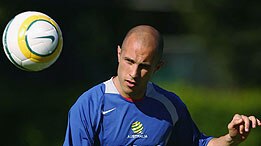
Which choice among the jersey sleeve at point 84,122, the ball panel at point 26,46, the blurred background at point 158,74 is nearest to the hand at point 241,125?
the jersey sleeve at point 84,122

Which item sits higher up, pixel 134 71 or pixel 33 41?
pixel 33 41

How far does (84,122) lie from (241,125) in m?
1.34

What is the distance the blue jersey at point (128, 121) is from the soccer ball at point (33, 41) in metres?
0.93

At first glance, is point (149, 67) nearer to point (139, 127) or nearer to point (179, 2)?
point (139, 127)

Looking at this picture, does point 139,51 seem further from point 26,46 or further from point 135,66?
point 26,46

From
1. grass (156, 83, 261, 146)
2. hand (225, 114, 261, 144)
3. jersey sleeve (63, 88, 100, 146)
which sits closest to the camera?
hand (225, 114, 261, 144)

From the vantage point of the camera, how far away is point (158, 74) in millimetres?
28031

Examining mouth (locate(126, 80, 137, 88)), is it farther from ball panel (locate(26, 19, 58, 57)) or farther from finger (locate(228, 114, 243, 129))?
ball panel (locate(26, 19, 58, 57))

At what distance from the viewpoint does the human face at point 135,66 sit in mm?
7094

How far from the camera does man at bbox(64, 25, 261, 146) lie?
7.08 meters

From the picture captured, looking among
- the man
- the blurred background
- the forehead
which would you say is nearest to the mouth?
the man

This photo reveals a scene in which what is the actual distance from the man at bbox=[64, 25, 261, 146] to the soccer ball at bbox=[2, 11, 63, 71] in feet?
3.14

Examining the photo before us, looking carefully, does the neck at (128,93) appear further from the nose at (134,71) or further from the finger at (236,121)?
the finger at (236,121)

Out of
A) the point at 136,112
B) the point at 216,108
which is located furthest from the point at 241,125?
the point at 216,108
